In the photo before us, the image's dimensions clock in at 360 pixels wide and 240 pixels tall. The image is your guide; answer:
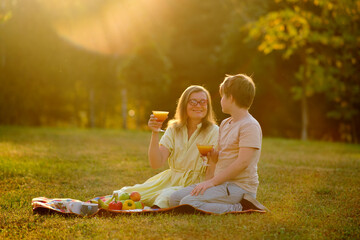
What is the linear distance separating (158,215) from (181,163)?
1.07m

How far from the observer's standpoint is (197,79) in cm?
2827

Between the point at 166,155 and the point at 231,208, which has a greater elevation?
the point at 166,155

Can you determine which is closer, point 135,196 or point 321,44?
point 135,196

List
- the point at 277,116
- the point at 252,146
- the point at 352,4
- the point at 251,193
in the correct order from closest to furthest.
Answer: the point at 252,146
the point at 251,193
the point at 352,4
the point at 277,116

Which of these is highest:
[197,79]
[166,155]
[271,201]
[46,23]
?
[46,23]

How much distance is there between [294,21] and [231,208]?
12.5m

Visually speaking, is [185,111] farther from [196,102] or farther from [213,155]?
[213,155]

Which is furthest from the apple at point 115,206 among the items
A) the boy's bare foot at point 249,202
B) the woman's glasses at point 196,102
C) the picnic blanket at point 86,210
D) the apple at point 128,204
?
the woman's glasses at point 196,102

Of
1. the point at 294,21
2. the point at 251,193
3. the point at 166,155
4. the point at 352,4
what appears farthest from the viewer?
the point at 294,21

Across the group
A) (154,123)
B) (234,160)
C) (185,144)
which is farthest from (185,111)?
(234,160)

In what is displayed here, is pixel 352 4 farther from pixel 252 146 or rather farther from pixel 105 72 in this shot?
pixel 105 72

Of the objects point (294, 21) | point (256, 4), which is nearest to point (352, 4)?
point (294, 21)

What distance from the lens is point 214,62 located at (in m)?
25.9

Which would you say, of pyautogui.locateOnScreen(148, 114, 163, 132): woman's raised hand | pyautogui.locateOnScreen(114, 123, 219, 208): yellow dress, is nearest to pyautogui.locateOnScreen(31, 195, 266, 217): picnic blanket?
pyautogui.locateOnScreen(114, 123, 219, 208): yellow dress
